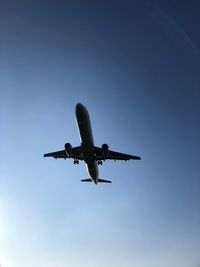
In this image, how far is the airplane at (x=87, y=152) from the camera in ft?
213

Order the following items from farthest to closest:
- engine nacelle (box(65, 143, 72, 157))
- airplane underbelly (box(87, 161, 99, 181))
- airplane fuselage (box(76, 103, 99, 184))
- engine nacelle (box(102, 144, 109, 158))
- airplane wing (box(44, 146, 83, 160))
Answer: airplane wing (box(44, 146, 83, 160)), airplane underbelly (box(87, 161, 99, 181)), engine nacelle (box(102, 144, 109, 158)), engine nacelle (box(65, 143, 72, 157)), airplane fuselage (box(76, 103, 99, 184))

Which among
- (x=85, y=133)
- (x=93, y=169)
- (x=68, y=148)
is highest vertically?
(x=68, y=148)

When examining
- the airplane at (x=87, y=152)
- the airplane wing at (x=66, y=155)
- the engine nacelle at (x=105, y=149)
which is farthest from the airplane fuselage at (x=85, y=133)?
the airplane wing at (x=66, y=155)

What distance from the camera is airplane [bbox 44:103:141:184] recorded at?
213 feet

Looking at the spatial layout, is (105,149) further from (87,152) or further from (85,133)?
(85,133)

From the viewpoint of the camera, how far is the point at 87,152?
227 ft

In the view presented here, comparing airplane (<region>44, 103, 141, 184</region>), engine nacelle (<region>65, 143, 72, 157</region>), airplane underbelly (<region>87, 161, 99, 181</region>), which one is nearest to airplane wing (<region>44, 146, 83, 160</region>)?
airplane (<region>44, 103, 141, 184</region>)

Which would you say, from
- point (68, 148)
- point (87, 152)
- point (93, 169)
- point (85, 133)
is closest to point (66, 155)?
point (93, 169)

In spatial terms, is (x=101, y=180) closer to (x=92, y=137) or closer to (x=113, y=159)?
(x=113, y=159)

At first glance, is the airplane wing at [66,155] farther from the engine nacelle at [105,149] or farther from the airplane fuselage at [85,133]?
the engine nacelle at [105,149]

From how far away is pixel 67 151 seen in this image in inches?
2793

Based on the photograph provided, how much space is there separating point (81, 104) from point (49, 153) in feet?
55.8

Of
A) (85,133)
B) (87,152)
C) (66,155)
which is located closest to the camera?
(85,133)

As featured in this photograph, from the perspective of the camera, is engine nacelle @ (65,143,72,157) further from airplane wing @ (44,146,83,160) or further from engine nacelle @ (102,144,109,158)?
engine nacelle @ (102,144,109,158)
